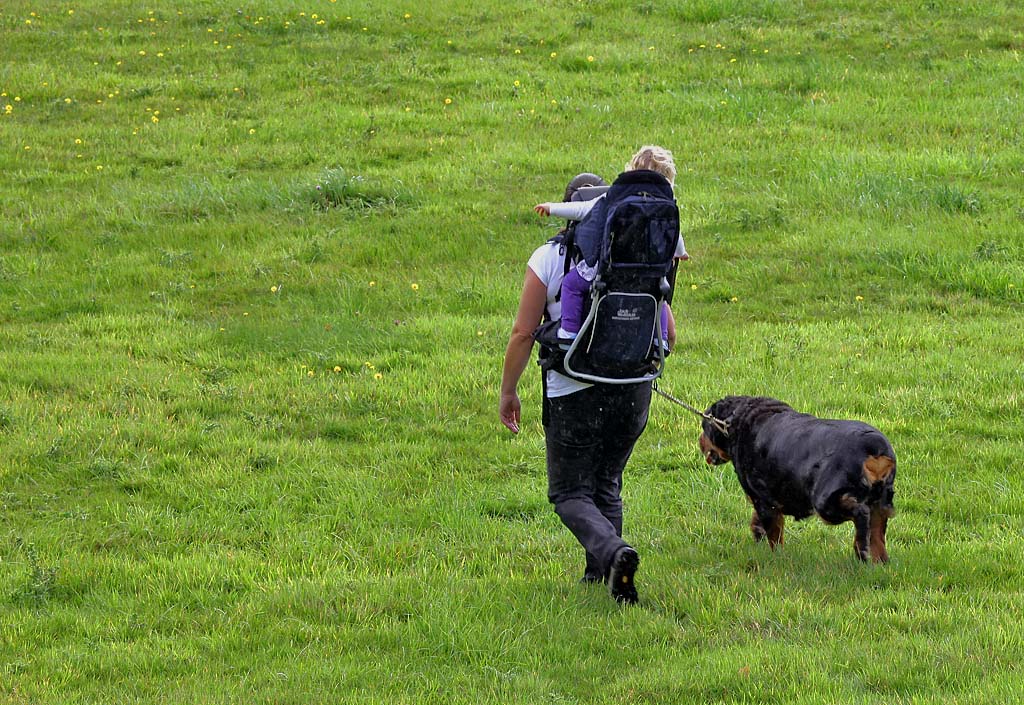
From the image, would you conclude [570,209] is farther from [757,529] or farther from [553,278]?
[757,529]

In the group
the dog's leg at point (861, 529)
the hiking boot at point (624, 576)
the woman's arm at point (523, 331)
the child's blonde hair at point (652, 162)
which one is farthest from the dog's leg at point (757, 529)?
the child's blonde hair at point (652, 162)

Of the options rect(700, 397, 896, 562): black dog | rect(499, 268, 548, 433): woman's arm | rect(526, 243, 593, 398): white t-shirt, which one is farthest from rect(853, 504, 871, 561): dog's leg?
rect(499, 268, 548, 433): woman's arm

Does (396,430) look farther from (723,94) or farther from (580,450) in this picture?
(723,94)

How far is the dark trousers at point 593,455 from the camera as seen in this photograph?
581cm

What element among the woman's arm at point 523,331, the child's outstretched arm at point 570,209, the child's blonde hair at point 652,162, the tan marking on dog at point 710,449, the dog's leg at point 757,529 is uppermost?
the child's blonde hair at point 652,162

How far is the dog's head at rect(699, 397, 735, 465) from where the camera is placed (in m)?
6.91

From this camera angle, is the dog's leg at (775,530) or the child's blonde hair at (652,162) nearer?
the child's blonde hair at (652,162)

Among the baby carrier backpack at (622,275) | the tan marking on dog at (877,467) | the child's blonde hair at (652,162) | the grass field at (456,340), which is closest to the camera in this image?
Result: the baby carrier backpack at (622,275)

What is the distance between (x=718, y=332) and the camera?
1085cm

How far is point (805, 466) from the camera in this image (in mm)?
6129

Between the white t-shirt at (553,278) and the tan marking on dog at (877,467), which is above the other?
the white t-shirt at (553,278)

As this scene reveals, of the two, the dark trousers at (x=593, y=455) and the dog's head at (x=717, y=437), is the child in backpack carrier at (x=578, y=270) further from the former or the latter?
the dog's head at (x=717, y=437)

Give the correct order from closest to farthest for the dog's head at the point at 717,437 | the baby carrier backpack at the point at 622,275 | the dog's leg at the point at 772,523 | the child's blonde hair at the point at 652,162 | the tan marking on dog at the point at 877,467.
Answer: the baby carrier backpack at the point at 622,275
the child's blonde hair at the point at 652,162
the tan marking on dog at the point at 877,467
the dog's leg at the point at 772,523
the dog's head at the point at 717,437

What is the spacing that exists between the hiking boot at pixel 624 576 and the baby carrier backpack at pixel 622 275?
794 millimetres
